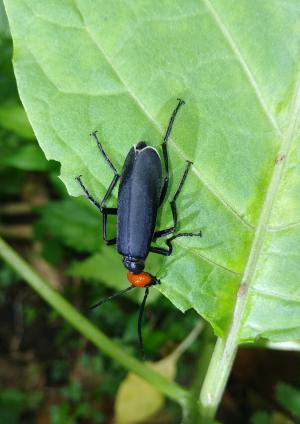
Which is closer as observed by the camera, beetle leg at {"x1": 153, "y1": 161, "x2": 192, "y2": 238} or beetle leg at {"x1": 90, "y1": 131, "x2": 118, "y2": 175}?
beetle leg at {"x1": 90, "y1": 131, "x2": 118, "y2": 175}

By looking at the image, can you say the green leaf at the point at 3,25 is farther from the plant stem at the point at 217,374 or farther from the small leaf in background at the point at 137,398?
the plant stem at the point at 217,374

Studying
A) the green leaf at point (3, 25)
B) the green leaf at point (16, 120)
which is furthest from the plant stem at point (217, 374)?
the green leaf at point (3, 25)

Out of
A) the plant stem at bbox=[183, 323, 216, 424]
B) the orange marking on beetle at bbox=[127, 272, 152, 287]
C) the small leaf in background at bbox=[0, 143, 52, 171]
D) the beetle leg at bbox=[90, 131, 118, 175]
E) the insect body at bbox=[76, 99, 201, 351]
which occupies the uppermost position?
the beetle leg at bbox=[90, 131, 118, 175]

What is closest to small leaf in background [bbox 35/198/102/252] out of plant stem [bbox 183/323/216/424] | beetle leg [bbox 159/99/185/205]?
plant stem [bbox 183/323/216/424]

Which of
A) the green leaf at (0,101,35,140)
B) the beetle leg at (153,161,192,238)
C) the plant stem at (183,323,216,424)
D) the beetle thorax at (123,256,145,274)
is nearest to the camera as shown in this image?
the beetle leg at (153,161,192,238)

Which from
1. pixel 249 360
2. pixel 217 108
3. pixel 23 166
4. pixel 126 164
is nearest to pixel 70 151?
pixel 126 164

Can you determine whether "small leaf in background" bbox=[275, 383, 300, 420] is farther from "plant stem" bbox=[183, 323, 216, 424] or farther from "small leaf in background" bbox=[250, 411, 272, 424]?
"plant stem" bbox=[183, 323, 216, 424]

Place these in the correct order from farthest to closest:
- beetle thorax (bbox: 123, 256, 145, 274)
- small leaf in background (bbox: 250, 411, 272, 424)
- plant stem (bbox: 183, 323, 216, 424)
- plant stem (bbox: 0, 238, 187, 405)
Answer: small leaf in background (bbox: 250, 411, 272, 424) < beetle thorax (bbox: 123, 256, 145, 274) < plant stem (bbox: 0, 238, 187, 405) < plant stem (bbox: 183, 323, 216, 424)
